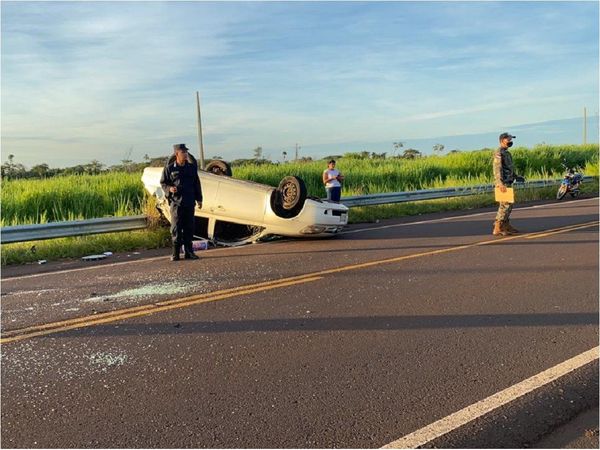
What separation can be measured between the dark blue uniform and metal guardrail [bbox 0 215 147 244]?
1.83 metres

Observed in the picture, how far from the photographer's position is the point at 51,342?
15.7 feet

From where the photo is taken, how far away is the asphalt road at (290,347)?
3326 mm

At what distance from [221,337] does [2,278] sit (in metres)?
4.36

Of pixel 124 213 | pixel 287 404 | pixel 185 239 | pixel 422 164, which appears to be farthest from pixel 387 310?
pixel 422 164

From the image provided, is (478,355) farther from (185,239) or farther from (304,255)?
(185,239)

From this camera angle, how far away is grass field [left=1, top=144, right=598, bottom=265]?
385 inches

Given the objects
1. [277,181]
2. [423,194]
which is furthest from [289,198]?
[277,181]

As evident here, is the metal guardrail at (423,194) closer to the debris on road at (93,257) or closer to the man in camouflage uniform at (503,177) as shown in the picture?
the man in camouflage uniform at (503,177)

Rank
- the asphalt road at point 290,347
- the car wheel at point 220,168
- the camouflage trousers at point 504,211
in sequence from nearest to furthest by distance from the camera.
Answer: the asphalt road at point 290,347 < the camouflage trousers at point 504,211 < the car wheel at point 220,168

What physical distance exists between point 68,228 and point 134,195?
593cm

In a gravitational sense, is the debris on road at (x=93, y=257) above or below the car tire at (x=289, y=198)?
below

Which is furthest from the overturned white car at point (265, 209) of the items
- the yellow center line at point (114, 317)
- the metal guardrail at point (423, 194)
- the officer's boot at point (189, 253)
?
the metal guardrail at point (423, 194)

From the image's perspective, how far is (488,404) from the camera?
350 centimetres

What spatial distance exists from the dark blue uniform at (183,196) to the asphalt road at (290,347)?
0.63 meters
